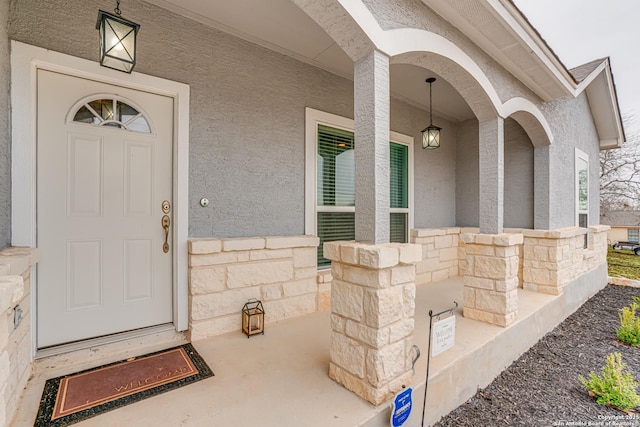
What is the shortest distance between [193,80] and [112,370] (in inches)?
95.8

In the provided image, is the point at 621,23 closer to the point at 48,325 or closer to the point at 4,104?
the point at 4,104

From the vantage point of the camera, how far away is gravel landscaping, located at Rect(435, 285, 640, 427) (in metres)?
2.04

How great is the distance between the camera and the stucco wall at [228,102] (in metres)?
2.13

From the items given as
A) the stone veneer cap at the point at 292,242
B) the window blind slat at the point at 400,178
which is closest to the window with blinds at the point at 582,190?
the window blind slat at the point at 400,178

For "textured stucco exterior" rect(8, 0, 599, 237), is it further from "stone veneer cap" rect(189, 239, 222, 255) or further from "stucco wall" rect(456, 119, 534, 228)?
"stucco wall" rect(456, 119, 534, 228)

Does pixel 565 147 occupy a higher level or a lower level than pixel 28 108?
higher

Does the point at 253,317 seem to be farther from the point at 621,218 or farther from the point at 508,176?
the point at 621,218

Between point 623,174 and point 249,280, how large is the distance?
14.6 m

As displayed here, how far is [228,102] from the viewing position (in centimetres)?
274

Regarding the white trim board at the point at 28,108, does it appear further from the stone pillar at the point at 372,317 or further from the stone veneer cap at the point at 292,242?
the stone pillar at the point at 372,317

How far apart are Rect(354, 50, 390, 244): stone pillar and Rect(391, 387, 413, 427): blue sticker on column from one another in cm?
89

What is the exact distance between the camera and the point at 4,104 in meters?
1.79

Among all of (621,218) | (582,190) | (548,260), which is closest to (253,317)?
(548,260)

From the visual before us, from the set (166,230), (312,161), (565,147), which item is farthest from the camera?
(565,147)
